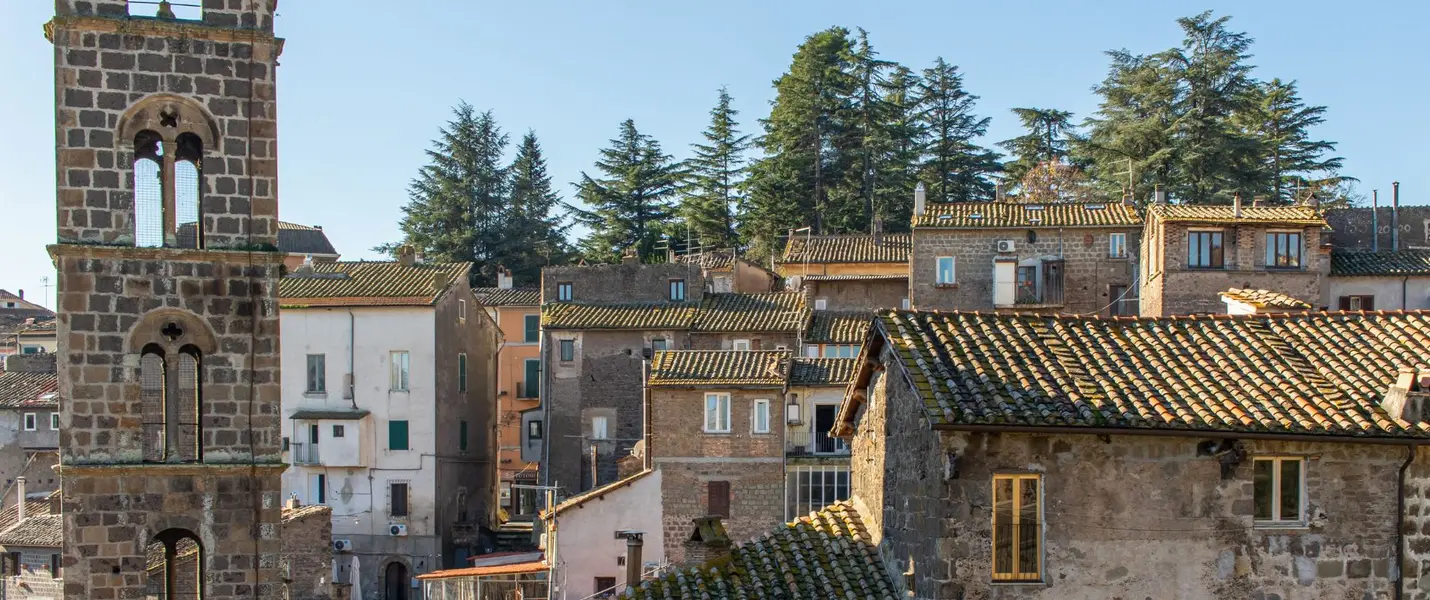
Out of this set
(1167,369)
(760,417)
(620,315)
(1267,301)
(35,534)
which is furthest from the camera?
(620,315)

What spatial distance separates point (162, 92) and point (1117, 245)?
36.2 meters

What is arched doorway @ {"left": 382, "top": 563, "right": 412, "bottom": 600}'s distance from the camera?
4616 centimetres

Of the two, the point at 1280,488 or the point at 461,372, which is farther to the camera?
the point at 461,372

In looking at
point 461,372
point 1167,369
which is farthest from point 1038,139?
point 1167,369

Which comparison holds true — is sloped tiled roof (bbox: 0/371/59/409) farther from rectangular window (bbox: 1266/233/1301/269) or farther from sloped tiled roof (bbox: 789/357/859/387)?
rectangular window (bbox: 1266/233/1301/269)

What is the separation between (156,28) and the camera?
1942cm

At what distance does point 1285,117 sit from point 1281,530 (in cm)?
5521

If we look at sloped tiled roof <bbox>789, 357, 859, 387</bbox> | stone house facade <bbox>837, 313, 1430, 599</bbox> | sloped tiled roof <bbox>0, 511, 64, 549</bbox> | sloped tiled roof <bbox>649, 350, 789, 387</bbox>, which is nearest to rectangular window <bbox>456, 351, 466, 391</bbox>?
sloped tiled roof <bbox>649, 350, 789, 387</bbox>

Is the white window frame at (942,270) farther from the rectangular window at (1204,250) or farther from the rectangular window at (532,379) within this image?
the rectangular window at (532,379)

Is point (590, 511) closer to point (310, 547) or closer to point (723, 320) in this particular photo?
point (310, 547)

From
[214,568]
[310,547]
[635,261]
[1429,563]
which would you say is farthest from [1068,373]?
[635,261]

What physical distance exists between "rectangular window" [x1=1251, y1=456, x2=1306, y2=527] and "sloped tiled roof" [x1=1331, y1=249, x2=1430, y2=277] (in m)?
30.2

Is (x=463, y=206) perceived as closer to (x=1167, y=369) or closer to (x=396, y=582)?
(x=396, y=582)

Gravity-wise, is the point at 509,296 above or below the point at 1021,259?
below
